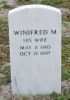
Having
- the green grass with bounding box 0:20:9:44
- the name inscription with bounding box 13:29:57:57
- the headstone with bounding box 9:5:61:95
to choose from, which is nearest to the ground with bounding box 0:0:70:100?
the green grass with bounding box 0:20:9:44

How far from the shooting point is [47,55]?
268 inches

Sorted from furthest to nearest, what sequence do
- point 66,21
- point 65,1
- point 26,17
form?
point 65,1 < point 66,21 < point 26,17

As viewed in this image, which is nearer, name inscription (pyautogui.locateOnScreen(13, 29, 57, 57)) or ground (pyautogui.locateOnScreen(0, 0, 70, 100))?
name inscription (pyautogui.locateOnScreen(13, 29, 57, 57))

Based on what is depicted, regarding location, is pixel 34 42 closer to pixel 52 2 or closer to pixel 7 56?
pixel 7 56

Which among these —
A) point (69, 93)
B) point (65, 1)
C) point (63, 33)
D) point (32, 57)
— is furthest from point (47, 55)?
point (65, 1)

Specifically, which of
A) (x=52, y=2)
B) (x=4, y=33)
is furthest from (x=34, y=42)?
(x=52, y=2)

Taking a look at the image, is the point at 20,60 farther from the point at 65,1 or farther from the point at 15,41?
the point at 65,1

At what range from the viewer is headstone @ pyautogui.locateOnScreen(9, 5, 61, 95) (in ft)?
21.7

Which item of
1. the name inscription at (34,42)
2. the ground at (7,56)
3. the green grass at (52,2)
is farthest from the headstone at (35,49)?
the green grass at (52,2)

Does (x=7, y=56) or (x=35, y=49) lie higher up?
(x=35, y=49)

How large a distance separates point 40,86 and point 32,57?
43cm

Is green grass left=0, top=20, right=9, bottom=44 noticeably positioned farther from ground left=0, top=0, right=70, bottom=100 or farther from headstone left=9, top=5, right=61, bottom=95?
headstone left=9, top=5, right=61, bottom=95

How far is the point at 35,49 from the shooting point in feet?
22.2

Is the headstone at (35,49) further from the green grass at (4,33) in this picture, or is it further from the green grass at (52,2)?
the green grass at (52,2)
